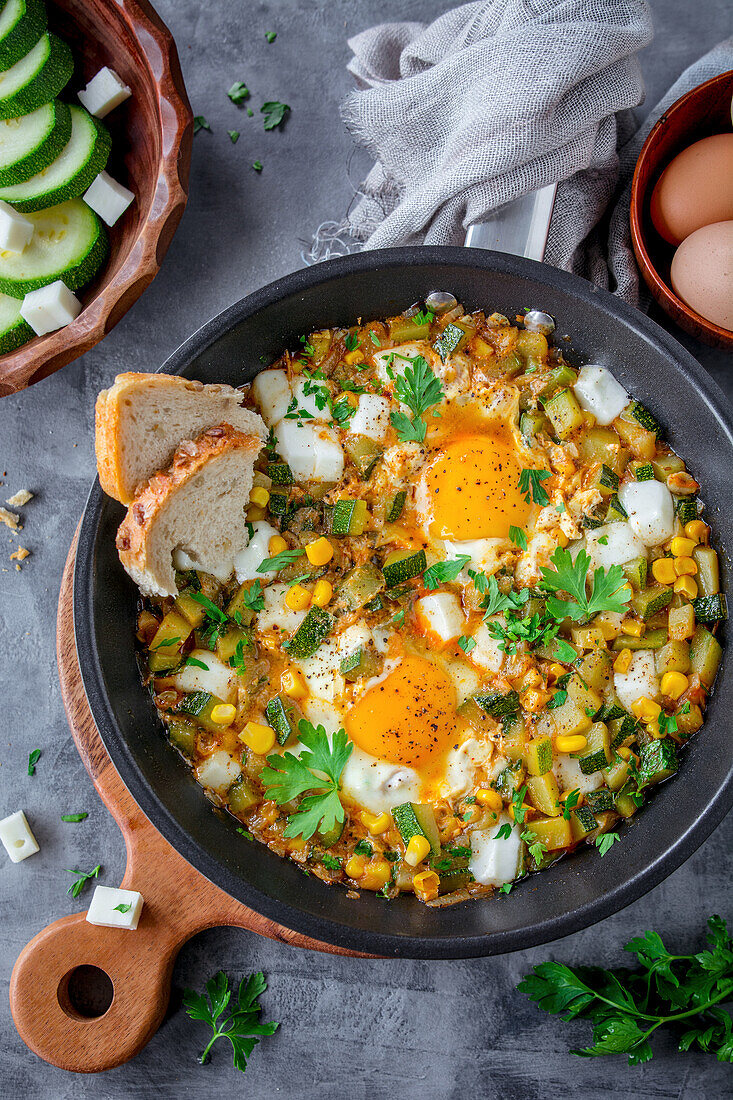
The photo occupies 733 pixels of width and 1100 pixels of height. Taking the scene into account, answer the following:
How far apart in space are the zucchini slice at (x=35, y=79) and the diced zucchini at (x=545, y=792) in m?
3.33

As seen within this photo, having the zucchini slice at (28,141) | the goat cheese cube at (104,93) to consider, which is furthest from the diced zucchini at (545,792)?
the goat cheese cube at (104,93)

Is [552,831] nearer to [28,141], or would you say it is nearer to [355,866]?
[355,866]

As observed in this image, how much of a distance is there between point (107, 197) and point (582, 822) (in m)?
3.25

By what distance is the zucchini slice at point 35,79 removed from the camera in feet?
10.4

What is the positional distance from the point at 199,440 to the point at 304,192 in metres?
1.58

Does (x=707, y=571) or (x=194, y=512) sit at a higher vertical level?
(x=194, y=512)

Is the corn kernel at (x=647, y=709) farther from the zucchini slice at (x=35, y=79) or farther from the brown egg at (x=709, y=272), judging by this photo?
the zucchini slice at (x=35, y=79)

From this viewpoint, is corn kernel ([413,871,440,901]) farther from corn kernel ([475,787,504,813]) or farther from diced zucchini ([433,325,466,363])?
diced zucchini ([433,325,466,363])

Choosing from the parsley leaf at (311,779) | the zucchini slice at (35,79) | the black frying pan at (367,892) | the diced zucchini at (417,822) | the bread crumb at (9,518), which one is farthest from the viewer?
the bread crumb at (9,518)

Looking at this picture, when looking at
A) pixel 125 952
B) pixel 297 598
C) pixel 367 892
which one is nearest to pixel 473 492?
pixel 297 598

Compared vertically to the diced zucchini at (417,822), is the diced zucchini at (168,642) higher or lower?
higher

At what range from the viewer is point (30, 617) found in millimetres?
3725

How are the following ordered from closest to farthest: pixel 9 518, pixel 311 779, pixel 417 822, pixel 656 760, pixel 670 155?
pixel 311 779 → pixel 417 822 → pixel 656 760 → pixel 670 155 → pixel 9 518

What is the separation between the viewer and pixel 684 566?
322 centimetres
